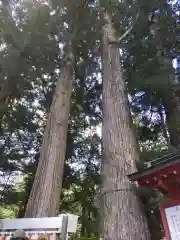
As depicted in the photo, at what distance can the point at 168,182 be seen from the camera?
2680 millimetres

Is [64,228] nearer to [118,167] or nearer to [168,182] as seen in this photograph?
[168,182]

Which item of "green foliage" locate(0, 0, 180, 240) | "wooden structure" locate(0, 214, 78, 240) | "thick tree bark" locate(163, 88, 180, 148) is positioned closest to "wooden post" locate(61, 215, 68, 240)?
"wooden structure" locate(0, 214, 78, 240)

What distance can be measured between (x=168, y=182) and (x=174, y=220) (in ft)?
1.20

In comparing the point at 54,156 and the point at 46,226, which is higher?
the point at 54,156

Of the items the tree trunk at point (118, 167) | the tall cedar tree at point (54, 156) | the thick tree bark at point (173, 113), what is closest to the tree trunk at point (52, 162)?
the tall cedar tree at point (54, 156)

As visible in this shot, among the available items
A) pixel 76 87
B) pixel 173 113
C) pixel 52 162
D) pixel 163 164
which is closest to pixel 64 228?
pixel 163 164

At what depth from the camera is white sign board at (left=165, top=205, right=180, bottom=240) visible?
2.51m

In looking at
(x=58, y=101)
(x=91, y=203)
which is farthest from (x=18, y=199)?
(x=58, y=101)

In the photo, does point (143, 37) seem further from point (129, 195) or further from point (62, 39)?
point (129, 195)

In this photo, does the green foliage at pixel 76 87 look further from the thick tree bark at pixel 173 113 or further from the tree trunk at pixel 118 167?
the tree trunk at pixel 118 167

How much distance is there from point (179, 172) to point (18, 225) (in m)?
1.59

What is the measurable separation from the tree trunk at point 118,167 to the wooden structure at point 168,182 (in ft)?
1.39

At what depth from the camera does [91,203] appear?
19.0ft

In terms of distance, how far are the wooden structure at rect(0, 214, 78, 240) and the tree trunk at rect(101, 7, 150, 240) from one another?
2.87ft
